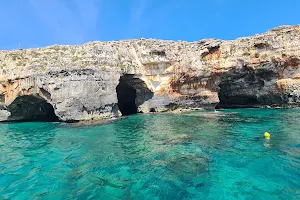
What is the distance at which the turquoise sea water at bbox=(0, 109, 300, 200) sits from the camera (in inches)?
299

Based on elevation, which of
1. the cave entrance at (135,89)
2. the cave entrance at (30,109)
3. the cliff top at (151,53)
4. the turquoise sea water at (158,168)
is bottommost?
the turquoise sea water at (158,168)

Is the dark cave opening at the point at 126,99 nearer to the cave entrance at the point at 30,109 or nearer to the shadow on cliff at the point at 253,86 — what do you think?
the cave entrance at the point at 30,109

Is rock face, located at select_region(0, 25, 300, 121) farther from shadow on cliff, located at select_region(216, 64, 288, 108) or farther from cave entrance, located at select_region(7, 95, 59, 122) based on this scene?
shadow on cliff, located at select_region(216, 64, 288, 108)

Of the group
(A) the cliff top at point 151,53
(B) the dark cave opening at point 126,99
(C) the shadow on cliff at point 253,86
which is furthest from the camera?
(B) the dark cave opening at point 126,99

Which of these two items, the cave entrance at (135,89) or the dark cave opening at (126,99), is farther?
the dark cave opening at (126,99)

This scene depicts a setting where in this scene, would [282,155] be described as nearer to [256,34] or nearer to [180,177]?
[180,177]

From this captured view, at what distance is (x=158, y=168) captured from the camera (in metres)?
9.61

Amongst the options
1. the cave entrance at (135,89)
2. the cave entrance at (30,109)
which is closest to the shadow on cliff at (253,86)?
the cave entrance at (135,89)

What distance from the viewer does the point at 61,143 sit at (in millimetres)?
15367

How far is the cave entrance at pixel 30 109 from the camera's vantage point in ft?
92.6

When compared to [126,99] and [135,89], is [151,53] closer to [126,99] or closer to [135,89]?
[135,89]

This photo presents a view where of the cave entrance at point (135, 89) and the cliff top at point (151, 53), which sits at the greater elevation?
the cliff top at point (151, 53)

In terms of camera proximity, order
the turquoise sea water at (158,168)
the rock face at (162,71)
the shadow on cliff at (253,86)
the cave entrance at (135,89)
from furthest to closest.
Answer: the shadow on cliff at (253,86), the cave entrance at (135,89), the rock face at (162,71), the turquoise sea water at (158,168)

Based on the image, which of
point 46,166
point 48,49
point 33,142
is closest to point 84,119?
point 33,142
